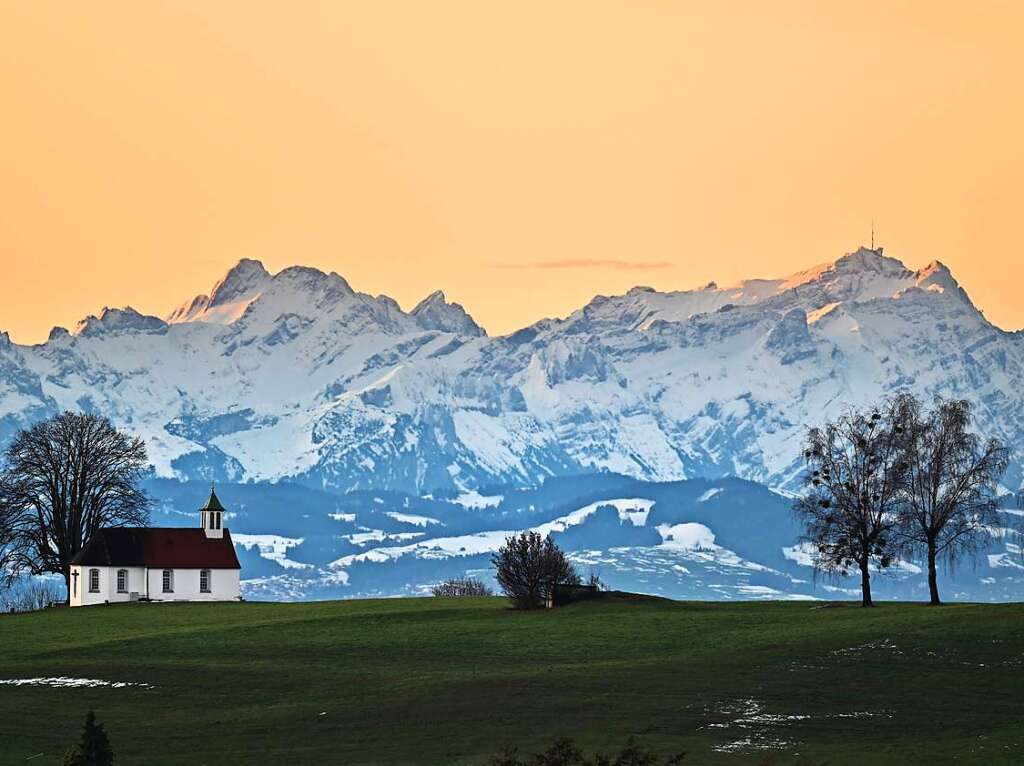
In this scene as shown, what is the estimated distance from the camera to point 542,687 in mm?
82750

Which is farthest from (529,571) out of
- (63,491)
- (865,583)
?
(63,491)

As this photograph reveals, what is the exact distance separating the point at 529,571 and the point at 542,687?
39.3 metres

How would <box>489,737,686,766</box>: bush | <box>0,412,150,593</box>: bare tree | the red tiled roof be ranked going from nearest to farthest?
<box>489,737,686,766</box>: bush
the red tiled roof
<box>0,412,150,593</box>: bare tree

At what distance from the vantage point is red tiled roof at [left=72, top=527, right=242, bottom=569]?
153 metres

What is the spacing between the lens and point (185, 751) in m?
72.4

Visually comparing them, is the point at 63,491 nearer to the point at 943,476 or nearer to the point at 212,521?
the point at 212,521

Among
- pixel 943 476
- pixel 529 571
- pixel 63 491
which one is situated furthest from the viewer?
pixel 63 491

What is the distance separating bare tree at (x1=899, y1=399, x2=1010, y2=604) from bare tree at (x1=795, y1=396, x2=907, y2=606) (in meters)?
0.83

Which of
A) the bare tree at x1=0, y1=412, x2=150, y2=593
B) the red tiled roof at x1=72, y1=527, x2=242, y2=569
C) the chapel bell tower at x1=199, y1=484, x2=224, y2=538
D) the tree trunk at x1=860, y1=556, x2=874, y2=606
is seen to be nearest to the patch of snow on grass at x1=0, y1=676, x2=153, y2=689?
the tree trunk at x1=860, y1=556, x2=874, y2=606

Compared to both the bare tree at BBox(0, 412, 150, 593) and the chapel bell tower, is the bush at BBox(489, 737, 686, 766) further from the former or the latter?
the chapel bell tower

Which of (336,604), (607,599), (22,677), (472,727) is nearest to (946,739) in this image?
(472,727)

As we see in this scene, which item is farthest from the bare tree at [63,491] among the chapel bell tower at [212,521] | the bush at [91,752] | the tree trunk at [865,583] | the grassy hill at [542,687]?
the bush at [91,752]

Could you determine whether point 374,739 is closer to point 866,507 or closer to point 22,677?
point 22,677

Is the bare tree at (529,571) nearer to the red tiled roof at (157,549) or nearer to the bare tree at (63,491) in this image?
the red tiled roof at (157,549)
